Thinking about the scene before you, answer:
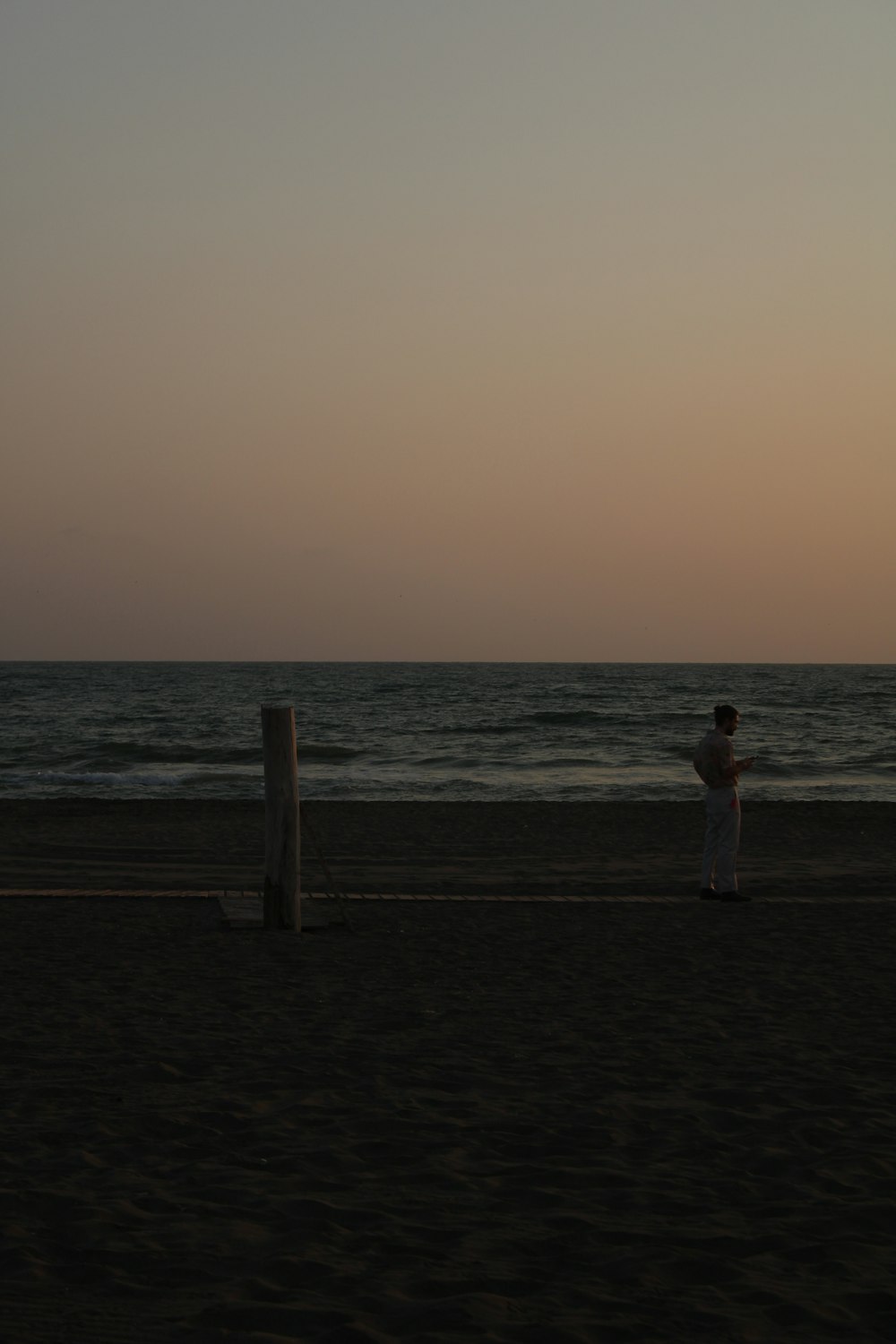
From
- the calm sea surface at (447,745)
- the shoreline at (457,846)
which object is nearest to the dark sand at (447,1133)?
the shoreline at (457,846)

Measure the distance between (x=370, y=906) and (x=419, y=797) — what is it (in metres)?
13.3

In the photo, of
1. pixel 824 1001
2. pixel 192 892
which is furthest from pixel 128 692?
pixel 824 1001

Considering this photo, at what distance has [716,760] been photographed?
11008 mm

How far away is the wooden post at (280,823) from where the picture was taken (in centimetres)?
938

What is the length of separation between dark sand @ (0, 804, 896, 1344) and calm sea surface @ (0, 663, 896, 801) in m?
16.0

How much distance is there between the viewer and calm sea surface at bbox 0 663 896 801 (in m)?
26.4

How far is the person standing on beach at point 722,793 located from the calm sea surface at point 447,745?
13.0 meters

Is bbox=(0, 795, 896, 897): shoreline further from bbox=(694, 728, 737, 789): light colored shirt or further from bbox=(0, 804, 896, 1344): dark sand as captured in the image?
bbox=(0, 804, 896, 1344): dark sand

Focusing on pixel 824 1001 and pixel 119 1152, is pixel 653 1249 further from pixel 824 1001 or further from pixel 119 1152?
pixel 824 1001

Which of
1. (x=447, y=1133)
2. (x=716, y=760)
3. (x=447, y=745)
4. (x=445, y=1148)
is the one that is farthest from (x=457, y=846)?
(x=447, y=745)

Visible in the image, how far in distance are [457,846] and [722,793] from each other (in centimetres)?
565

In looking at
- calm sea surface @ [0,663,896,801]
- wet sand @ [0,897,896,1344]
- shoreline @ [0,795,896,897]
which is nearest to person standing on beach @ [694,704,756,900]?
shoreline @ [0,795,896,897]

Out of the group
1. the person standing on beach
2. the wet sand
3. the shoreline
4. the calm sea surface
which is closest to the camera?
the wet sand

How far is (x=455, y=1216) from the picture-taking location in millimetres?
4109
